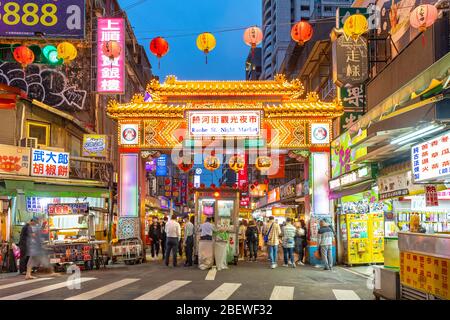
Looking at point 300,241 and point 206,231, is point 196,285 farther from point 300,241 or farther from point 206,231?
point 300,241

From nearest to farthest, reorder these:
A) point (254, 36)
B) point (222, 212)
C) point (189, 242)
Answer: point (254, 36) → point (189, 242) → point (222, 212)

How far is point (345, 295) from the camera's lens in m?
11.9

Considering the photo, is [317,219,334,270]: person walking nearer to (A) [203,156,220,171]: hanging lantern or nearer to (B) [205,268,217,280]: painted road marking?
(B) [205,268,217,280]: painted road marking

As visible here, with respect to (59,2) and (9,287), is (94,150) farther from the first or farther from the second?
(9,287)

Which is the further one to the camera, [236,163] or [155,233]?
[155,233]

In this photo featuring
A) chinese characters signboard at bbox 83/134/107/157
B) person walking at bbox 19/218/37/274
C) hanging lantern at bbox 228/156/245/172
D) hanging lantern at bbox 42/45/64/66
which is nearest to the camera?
person walking at bbox 19/218/37/274

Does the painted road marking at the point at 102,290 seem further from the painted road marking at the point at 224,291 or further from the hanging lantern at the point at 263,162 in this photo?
the hanging lantern at the point at 263,162

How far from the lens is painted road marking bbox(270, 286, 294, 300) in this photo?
11.2 meters

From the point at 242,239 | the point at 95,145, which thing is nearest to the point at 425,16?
the point at 242,239

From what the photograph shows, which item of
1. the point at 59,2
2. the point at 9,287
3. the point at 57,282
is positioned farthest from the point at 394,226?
the point at 59,2

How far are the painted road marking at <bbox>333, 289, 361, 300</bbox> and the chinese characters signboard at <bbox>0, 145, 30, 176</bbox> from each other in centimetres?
1319

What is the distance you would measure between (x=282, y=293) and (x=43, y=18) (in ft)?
67.6

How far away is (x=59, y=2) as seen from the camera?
26.5 m

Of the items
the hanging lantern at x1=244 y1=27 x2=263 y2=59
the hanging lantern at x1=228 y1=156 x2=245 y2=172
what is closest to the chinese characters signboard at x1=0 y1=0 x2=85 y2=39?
the hanging lantern at x1=228 y1=156 x2=245 y2=172
